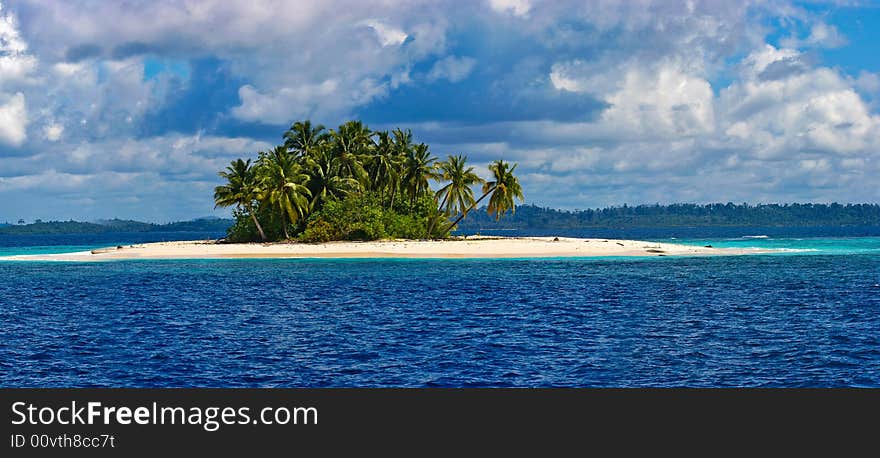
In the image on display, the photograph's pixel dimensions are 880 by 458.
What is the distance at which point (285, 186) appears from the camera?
99250mm

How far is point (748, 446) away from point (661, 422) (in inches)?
63.8

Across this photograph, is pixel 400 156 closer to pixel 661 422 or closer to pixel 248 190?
pixel 248 190

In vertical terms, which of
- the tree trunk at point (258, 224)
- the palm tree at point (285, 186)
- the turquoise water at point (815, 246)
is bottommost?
the turquoise water at point (815, 246)

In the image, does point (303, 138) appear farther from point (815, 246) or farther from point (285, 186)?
point (815, 246)

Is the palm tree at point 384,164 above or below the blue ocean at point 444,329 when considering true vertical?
above

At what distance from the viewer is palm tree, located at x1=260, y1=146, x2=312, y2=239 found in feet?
326

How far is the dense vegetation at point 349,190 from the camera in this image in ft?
339

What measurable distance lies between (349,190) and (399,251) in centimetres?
1969

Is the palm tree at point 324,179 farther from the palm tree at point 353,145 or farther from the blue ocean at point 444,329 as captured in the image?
the blue ocean at point 444,329

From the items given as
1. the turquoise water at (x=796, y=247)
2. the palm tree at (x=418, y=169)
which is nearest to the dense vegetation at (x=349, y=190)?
the palm tree at (x=418, y=169)

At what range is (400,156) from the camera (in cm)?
11069

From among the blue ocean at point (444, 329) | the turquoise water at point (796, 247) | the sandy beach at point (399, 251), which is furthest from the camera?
the turquoise water at point (796, 247)

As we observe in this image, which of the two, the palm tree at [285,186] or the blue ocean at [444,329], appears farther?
the palm tree at [285,186]

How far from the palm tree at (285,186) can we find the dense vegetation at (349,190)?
0.38 feet
